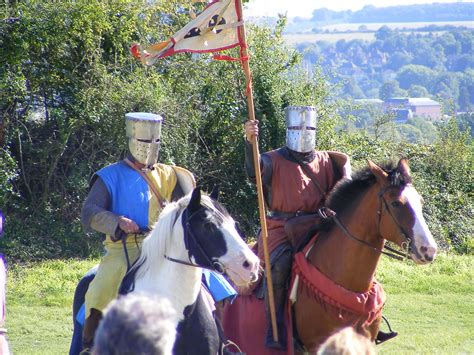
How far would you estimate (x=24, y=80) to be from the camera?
1403cm

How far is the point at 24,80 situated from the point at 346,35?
118 m

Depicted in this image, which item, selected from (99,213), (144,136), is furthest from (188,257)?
(144,136)

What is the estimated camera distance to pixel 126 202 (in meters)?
6.17

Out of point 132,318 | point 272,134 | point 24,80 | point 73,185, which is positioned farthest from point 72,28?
point 132,318

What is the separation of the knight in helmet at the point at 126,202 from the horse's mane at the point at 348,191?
3.84 ft

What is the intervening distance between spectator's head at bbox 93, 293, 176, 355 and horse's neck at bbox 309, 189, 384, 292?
446 cm

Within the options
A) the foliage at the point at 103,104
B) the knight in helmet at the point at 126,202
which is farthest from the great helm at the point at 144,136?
the foliage at the point at 103,104

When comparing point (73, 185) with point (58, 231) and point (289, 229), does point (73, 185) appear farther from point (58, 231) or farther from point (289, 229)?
point (289, 229)

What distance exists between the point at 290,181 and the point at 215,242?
1932mm

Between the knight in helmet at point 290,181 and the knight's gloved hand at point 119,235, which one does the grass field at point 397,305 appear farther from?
the knight's gloved hand at point 119,235

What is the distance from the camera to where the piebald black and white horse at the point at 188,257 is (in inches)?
210

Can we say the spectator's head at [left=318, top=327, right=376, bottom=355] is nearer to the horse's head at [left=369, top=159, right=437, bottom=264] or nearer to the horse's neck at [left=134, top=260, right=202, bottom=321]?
the horse's neck at [left=134, top=260, right=202, bottom=321]

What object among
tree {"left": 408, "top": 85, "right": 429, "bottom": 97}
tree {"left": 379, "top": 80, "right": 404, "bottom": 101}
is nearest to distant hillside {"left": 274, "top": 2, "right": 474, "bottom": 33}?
tree {"left": 379, "top": 80, "right": 404, "bottom": 101}

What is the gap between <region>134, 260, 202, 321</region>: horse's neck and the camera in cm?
540
